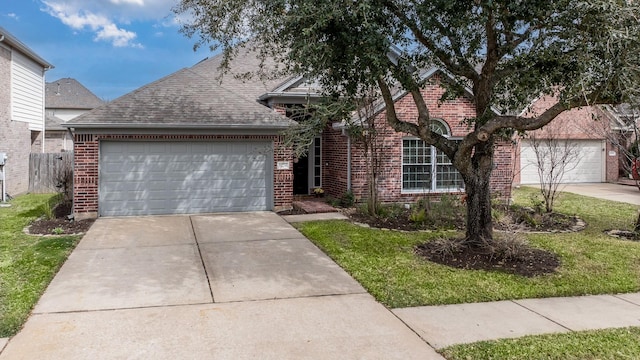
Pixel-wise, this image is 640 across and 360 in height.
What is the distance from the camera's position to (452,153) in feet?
26.6

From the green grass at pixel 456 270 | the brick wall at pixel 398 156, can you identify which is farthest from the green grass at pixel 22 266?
the brick wall at pixel 398 156

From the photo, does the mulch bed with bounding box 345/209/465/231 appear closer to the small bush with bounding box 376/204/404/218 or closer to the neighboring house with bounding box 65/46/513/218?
the small bush with bounding box 376/204/404/218

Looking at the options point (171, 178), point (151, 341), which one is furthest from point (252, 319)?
point (171, 178)

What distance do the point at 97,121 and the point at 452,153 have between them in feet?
27.2

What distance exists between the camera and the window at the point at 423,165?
14555 millimetres

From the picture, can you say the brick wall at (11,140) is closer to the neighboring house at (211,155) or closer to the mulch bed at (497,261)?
the neighboring house at (211,155)

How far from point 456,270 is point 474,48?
3815 mm

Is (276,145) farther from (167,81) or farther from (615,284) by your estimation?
(615,284)

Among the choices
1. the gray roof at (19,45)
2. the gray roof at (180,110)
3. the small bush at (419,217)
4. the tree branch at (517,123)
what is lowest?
the small bush at (419,217)

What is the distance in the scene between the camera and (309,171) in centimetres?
1612

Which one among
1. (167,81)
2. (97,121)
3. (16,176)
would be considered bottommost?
(16,176)

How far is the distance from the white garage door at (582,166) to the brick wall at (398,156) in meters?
7.62

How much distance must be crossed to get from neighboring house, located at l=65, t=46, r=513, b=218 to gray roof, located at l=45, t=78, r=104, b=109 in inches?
1337

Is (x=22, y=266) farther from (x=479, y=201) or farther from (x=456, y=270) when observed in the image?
(x=479, y=201)
